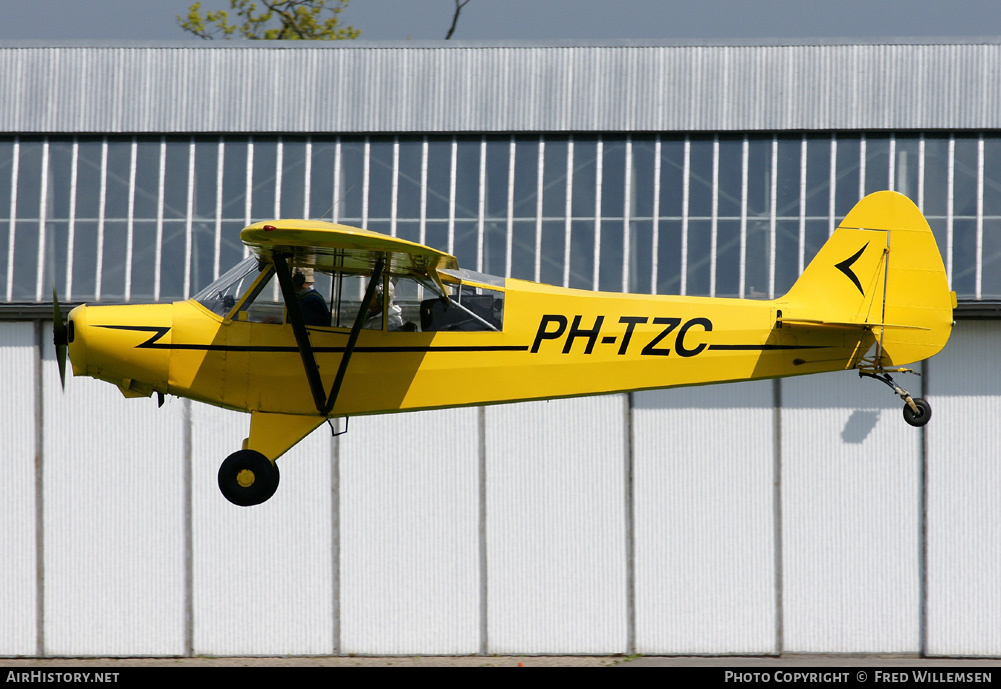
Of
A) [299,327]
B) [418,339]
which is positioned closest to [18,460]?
[299,327]

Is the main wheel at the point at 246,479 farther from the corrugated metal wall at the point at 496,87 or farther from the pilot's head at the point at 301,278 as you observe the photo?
the corrugated metal wall at the point at 496,87

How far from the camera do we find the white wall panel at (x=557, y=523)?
16516 mm

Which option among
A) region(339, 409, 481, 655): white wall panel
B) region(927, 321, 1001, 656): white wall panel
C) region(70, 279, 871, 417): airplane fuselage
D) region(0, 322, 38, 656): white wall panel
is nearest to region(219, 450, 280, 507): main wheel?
region(70, 279, 871, 417): airplane fuselage

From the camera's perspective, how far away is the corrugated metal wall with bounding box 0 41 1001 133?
16672 mm

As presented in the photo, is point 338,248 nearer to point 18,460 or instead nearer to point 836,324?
point 836,324

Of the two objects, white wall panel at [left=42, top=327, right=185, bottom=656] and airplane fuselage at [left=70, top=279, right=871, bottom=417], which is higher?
airplane fuselage at [left=70, top=279, right=871, bottom=417]

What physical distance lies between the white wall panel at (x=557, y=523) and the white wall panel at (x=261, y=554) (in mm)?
2614

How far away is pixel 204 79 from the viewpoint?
17266 millimetres

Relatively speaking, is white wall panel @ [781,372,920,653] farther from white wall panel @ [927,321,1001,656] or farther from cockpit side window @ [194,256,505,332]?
cockpit side window @ [194,256,505,332]

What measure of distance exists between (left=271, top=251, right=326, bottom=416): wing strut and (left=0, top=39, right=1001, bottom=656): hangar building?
655 cm

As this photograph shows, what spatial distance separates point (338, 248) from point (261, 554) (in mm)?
8491

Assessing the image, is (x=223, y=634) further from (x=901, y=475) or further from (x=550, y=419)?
(x=901, y=475)

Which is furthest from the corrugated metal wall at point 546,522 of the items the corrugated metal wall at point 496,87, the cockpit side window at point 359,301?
the cockpit side window at point 359,301

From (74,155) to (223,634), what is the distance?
7.91m
